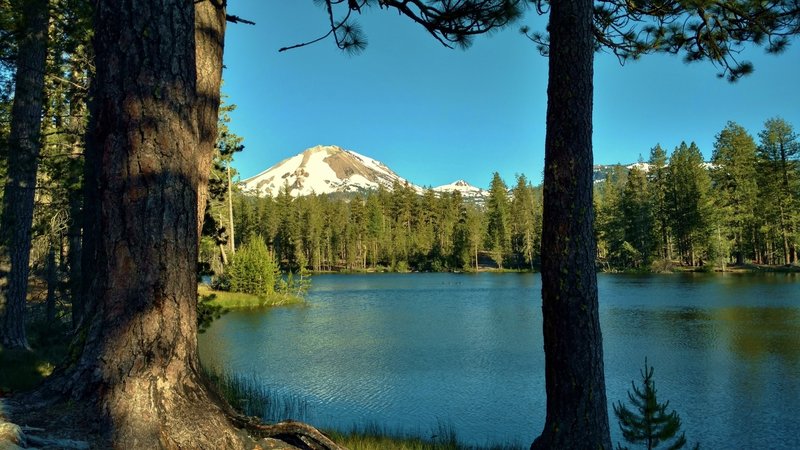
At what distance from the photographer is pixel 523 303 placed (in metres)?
31.0

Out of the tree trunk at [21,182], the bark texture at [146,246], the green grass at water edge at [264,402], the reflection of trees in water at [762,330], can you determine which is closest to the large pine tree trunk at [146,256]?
the bark texture at [146,246]

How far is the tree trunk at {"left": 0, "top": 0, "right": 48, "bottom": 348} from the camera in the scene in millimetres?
8148

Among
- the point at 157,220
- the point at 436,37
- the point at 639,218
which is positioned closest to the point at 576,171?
the point at 436,37

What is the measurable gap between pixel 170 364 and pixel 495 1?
4.92m

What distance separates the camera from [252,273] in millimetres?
32469

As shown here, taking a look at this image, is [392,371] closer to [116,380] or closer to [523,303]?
[116,380]

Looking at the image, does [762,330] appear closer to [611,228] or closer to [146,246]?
[146,246]

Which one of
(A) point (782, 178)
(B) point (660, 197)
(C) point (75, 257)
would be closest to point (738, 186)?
(A) point (782, 178)

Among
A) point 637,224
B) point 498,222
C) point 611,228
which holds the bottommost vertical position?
point 611,228

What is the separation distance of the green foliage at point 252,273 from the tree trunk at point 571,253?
96.0 feet

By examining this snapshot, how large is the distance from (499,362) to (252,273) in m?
21.3

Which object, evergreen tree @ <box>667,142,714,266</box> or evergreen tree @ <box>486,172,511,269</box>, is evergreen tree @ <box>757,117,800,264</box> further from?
evergreen tree @ <box>486,172,511,269</box>

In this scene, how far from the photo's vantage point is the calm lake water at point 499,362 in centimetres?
970

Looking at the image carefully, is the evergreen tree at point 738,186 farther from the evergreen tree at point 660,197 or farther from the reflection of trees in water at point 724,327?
the reflection of trees in water at point 724,327
